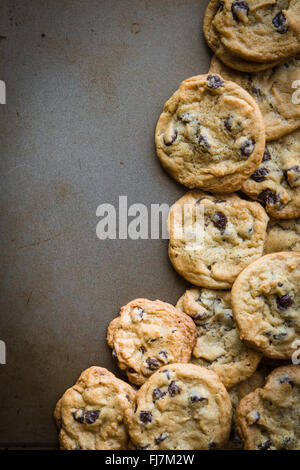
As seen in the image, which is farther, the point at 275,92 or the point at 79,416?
the point at 275,92

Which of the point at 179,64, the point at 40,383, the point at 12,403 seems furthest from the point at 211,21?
the point at 12,403

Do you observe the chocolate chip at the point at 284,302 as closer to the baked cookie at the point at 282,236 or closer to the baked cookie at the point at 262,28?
the baked cookie at the point at 282,236

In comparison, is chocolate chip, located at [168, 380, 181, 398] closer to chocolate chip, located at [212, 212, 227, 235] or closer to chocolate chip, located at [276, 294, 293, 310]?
chocolate chip, located at [276, 294, 293, 310]

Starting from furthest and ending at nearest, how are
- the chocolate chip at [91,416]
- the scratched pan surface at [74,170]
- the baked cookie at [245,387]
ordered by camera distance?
the scratched pan surface at [74,170]
the baked cookie at [245,387]
the chocolate chip at [91,416]

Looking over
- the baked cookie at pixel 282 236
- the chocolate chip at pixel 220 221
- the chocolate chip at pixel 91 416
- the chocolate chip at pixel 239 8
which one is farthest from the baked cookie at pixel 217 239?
the chocolate chip at pixel 239 8

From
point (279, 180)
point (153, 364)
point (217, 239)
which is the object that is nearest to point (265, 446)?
point (153, 364)

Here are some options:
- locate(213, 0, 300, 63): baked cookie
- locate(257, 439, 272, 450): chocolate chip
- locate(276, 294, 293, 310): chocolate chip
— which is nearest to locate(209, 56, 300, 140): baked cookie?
locate(213, 0, 300, 63): baked cookie

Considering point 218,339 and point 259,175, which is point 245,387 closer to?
point 218,339
